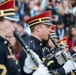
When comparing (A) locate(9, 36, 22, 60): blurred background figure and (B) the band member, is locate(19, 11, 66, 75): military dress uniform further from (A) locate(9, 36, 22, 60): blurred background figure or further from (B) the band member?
(A) locate(9, 36, 22, 60): blurred background figure

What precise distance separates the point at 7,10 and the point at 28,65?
2.95 feet

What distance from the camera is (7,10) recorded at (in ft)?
20.5

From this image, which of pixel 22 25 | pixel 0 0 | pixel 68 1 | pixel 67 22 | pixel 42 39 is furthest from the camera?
pixel 68 1

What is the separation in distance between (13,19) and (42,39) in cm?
122

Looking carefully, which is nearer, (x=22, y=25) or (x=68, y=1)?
(x=22, y=25)

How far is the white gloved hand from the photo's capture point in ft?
21.2

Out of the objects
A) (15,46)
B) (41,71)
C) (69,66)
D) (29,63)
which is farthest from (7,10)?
(15,46)

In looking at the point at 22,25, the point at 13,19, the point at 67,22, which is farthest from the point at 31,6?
the point at 13,19

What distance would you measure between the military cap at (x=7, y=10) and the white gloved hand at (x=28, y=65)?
2.08 ft

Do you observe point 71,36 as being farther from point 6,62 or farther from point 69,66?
point 6,62

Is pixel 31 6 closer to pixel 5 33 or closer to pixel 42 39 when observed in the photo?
pixel 42 39

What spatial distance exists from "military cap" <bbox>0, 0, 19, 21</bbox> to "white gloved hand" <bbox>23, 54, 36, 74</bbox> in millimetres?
634

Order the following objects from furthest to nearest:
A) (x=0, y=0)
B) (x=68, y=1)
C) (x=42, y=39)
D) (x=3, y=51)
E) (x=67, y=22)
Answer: (x=68, y=1) → (x=67, y=22) → (x=42, y=39) → (x=0, y=0) → (x=3, y=51)

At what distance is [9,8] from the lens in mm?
6336
